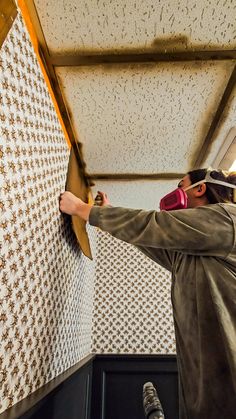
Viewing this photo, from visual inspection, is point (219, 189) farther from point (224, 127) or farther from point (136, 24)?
point (136, 24)

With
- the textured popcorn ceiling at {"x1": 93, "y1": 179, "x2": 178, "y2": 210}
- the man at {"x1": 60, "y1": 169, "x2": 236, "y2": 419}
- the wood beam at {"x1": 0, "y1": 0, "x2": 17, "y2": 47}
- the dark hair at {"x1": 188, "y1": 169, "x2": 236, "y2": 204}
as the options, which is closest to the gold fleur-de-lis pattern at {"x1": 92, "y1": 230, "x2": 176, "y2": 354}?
the textured popcorn ceiling at {"x1": 93, "y1": 179, "x2": 178, "y2": 210}

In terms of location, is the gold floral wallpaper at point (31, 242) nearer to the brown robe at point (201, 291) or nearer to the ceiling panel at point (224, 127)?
the brown robe at point (201, 291)

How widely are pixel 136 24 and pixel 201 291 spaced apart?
1.10 meters

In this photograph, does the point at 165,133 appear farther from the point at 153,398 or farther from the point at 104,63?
the point at 153,398

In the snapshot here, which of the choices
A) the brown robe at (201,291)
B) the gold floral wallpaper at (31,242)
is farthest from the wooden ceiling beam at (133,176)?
the brown robe at (201,291)

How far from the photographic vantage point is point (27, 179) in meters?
0.97

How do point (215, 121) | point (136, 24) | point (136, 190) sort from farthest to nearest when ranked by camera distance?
point (136, 190) < point (215, 121) < point (136, 24)

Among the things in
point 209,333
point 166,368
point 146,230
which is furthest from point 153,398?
point 166,368

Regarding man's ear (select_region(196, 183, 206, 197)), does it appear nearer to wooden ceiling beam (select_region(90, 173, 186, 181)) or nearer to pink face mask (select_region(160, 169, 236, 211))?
pink face mask (select_region(160, 169, 236, 211))

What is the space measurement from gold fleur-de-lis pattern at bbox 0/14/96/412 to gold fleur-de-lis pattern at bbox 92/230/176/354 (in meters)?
1.36

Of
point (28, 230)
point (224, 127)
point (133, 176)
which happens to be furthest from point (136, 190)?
point (28, 230)

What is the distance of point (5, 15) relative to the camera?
76cm

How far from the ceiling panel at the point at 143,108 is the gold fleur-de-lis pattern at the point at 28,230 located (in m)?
0.21

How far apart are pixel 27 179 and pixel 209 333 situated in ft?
2.83
